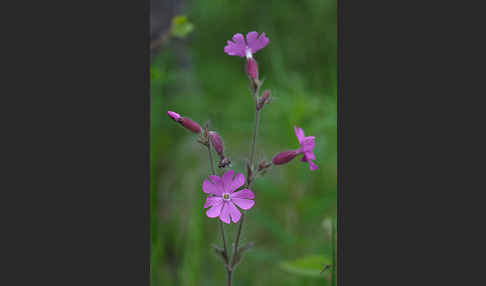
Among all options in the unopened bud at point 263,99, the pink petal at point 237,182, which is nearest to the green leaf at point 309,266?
the pink petal at point 237,182

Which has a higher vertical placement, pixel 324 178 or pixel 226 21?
pixel 226 21

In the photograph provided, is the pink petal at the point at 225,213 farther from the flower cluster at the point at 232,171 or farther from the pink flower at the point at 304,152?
the pink flower at the point at 304,152

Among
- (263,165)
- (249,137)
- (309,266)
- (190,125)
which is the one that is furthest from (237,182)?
(249,137)

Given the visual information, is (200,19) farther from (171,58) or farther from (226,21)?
(171,58)

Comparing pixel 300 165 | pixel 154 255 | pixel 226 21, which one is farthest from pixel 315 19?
pixel 154 255

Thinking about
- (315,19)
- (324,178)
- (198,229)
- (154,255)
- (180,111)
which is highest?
(315,19)

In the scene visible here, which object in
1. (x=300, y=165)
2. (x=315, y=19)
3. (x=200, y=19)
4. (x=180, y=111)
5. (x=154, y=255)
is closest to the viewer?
(x=154, y=255)

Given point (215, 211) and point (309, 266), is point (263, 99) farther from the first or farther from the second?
point (309, 266)
